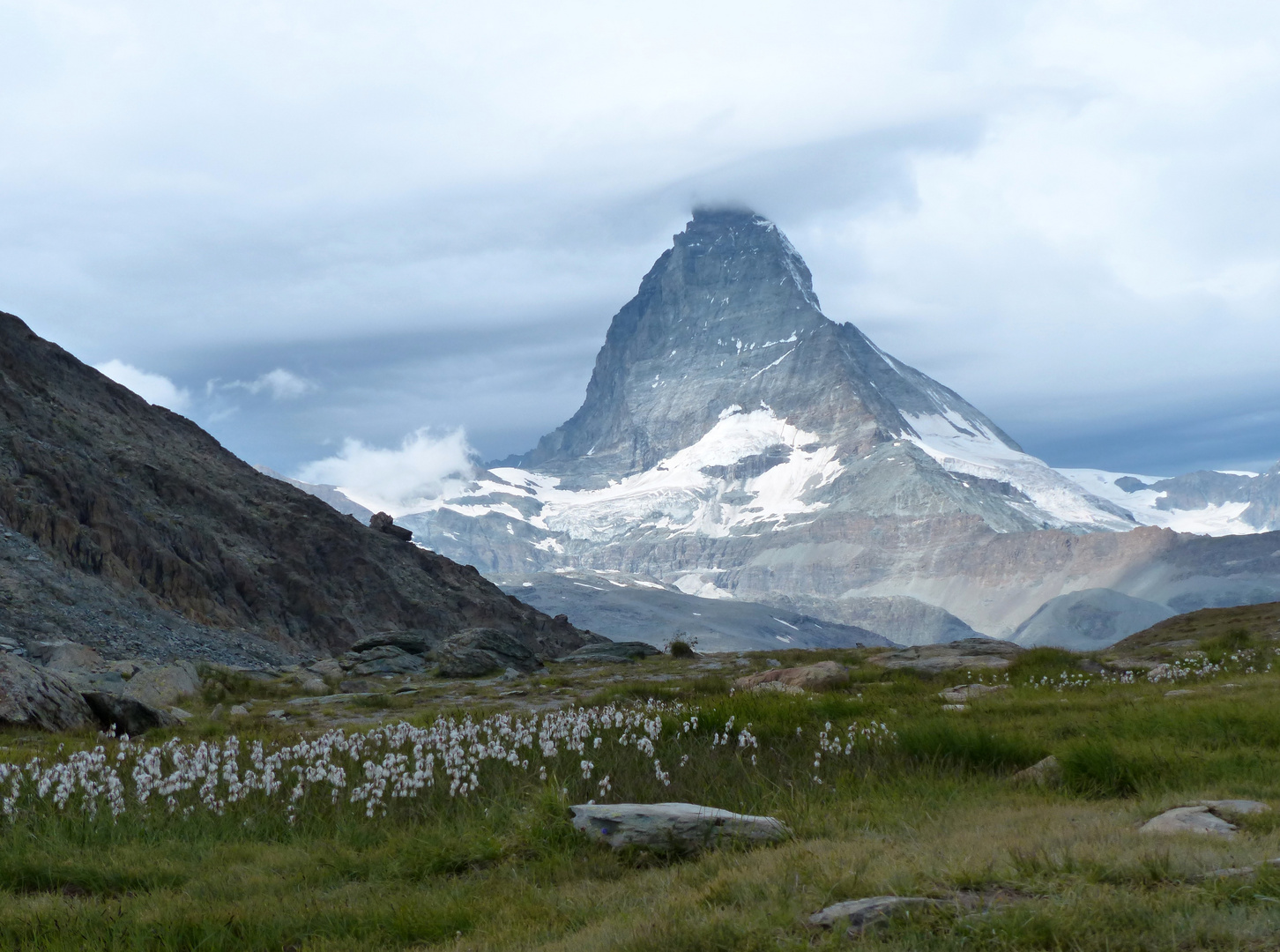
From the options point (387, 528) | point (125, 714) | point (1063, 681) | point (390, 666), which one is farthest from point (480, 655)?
point (387, 528)

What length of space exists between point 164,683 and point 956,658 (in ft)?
57.8

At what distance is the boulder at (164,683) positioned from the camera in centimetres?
1863

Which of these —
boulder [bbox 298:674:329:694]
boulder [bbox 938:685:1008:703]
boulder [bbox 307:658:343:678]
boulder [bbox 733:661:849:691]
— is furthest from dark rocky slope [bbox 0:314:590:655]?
boulder [bbox 938:685:1008:703]

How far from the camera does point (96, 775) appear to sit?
360 inches

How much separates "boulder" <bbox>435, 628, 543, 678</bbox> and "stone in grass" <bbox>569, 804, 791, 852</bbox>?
73.6 ft

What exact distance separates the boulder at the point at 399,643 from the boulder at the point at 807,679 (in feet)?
60.3

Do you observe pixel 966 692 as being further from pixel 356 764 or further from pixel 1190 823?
pixel 356 764

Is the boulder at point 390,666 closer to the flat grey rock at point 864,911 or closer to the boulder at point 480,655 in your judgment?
the boulder at point 480,655

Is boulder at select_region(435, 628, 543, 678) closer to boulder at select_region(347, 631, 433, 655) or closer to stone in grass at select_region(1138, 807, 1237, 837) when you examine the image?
boulder at select_region(347, 631, 433, 655)

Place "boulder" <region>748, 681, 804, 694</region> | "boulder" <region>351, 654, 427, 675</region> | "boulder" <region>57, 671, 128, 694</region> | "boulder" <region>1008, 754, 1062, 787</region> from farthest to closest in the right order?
1. "boulder" <region>351, 654, 427, 675</region>
2. "boulder" <region>57, 671, 128, 694</region>
3. "boulder" <region>748, 681, 804, 694</region>
4. "boulder" <region>1008, 754, 1062, 787</region>

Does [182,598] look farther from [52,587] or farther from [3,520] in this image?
[52,587]

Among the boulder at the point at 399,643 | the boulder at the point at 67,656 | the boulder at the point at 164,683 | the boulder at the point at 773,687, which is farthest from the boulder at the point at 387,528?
the boulder at the point at 773,687

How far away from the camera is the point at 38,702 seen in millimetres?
13742

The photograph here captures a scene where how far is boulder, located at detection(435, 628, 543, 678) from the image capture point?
96.0 ft
